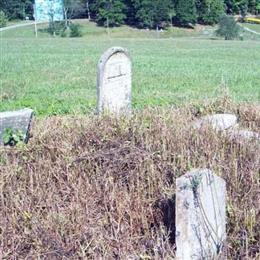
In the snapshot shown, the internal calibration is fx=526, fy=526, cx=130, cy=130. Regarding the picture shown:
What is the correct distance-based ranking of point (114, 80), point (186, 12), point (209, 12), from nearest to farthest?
point (114, 80) → point (186, 12) → point (209, 12)

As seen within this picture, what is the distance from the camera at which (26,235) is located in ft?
11.0

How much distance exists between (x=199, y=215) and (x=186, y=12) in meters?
90.5

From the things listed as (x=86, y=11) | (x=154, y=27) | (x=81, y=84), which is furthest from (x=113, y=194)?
(x=86, y=11)

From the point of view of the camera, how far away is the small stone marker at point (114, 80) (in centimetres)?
721

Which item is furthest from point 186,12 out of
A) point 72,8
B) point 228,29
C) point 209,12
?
point 72,8

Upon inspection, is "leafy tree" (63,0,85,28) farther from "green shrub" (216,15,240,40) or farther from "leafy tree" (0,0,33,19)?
"green shrub" (216,15,240,40)

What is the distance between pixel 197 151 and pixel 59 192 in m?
1.21

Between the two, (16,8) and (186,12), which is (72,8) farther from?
(186,12)

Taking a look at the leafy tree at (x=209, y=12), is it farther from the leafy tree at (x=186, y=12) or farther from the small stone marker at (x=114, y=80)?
the small stone marker at (x=114, y=80)

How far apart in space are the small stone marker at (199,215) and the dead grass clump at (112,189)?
0.11 metres

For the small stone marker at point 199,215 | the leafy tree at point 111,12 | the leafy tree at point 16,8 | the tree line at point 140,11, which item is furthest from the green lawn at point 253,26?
the small stone marker at point 199,215

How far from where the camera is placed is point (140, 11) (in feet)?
292

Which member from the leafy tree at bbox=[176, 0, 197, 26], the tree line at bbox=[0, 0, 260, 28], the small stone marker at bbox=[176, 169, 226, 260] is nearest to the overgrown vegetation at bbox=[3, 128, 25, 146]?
the small stone marker at bbox=[176, 169, 226, 260]

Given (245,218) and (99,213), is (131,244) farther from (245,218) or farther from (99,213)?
(245,218)
